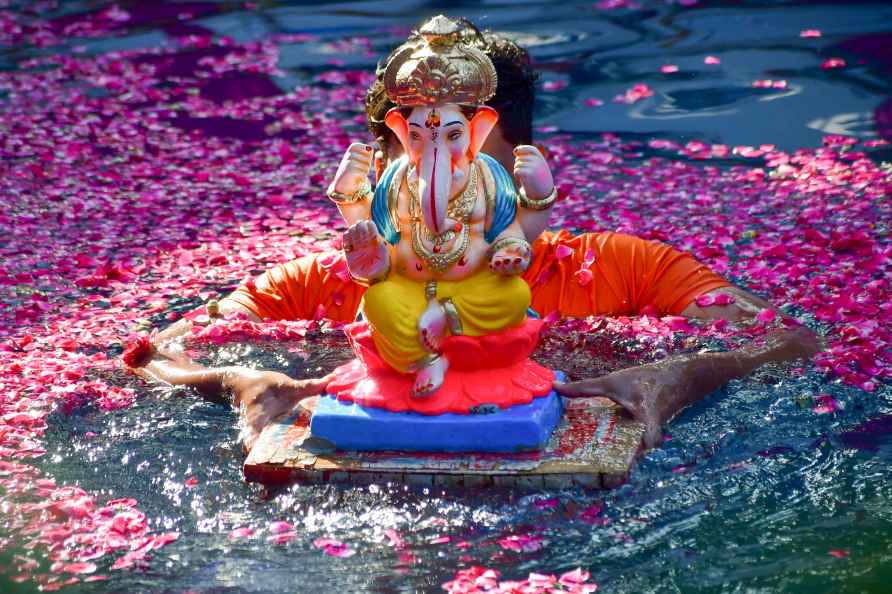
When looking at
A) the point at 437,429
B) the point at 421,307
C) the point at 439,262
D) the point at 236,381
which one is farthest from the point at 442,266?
the point at 236,381

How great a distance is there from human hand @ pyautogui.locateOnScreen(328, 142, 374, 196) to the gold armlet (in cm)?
41

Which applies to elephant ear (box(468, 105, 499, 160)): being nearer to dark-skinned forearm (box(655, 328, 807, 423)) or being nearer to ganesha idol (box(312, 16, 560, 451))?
ganesha idol (box(312, 16, 560, 451))

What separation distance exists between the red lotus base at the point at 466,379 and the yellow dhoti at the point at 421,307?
5 cm

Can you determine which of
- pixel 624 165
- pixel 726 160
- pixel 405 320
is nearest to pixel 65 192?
pixel 624 165

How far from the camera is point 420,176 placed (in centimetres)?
372

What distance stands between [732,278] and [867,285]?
0.55m

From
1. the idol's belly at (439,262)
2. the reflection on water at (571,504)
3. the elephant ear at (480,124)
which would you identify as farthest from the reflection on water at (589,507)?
the elephant ear at (480,124)

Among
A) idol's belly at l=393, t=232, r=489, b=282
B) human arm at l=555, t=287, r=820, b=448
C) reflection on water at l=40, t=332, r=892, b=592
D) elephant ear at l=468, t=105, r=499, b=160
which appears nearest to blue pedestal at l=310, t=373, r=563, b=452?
reflection on water at l=40, t=332, r=892, b=592

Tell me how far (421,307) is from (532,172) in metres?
0.48

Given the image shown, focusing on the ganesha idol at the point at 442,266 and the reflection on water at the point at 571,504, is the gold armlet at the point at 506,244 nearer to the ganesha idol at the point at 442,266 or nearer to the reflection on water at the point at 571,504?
the ganesha idol at the point at 442,266

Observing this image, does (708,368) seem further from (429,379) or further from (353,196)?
(353,196)

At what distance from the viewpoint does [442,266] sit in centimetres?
376

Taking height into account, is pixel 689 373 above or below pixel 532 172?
below

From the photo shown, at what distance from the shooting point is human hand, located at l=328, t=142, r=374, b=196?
151 inches
